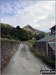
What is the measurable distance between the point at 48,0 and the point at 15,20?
7.38 feet

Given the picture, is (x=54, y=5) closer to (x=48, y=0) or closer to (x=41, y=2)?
(x=48, y=0)

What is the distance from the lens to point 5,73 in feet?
9.51

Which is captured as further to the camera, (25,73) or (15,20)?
(15,20)

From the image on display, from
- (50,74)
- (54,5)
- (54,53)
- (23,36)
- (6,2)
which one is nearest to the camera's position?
(50,74)

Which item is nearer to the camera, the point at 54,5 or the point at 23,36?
the point at 54,5

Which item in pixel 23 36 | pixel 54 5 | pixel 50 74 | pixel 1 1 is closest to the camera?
pixel 50 74

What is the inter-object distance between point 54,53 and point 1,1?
4.35 metres

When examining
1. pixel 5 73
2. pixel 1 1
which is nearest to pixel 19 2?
pixel 1 1

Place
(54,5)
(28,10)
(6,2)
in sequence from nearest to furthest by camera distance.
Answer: (6,2), (54,5), (28,10)

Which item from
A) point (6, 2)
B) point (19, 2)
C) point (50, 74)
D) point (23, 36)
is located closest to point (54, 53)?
point (50, 74)

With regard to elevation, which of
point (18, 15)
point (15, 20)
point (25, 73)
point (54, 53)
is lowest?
point (25, 73)

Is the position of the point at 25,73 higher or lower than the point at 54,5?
lower

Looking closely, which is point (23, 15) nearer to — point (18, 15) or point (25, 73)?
point (18, 15)

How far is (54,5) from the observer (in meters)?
3.61
